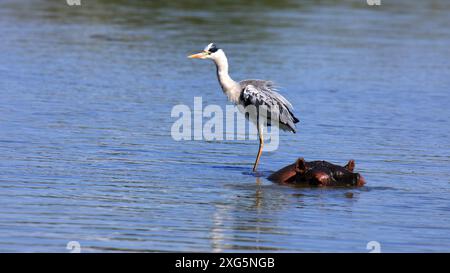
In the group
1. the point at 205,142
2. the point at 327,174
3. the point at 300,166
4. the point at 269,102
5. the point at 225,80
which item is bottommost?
the point at 327,174

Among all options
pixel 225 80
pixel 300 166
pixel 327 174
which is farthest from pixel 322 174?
pixel 225 80

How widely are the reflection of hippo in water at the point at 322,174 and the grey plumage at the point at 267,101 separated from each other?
1629mm

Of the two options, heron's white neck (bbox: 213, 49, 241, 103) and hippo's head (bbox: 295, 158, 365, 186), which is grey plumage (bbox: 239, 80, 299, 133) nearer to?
heron's white neck (bbox: 213, 49, 241, 103)

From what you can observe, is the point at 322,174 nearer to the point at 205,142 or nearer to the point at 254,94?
the point at 254,94

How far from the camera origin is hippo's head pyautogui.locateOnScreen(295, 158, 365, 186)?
1298 centimetres

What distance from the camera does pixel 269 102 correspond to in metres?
14.6

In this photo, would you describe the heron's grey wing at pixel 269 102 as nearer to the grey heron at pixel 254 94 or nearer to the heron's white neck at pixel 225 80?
the grey heron at pixel 254 94

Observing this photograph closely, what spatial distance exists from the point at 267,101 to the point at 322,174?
6.42 feet

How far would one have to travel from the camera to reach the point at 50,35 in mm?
25984

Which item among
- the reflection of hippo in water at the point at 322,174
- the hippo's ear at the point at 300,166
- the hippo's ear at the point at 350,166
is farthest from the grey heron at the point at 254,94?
the hippo's ear at the point at 350,166

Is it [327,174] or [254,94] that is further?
[254,94]

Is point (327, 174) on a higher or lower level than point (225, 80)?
lower

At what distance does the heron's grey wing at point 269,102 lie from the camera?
1459 cm
